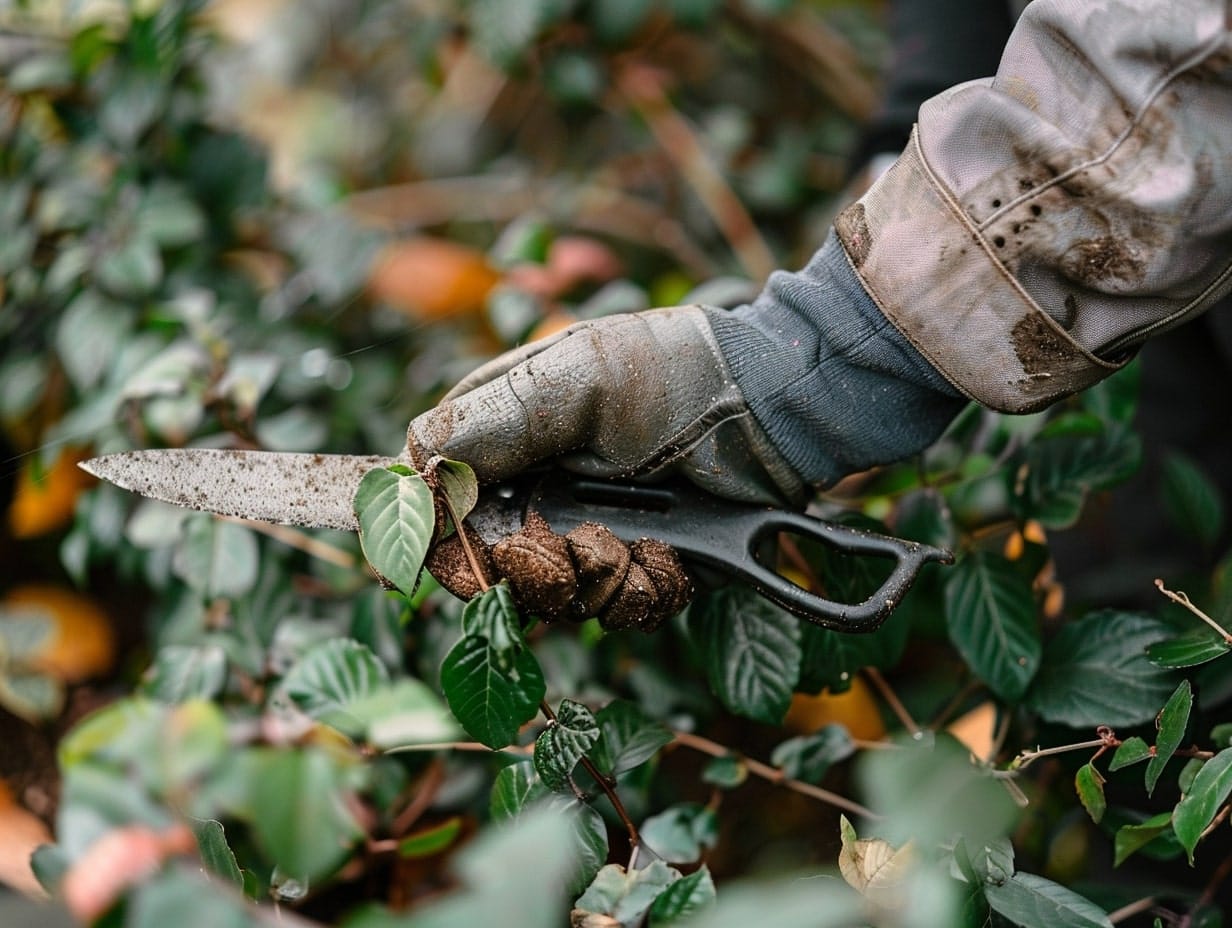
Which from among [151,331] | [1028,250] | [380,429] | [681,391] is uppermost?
[1028,250]

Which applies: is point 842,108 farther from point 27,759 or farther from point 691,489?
point 27,759

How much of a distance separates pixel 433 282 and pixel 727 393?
1143mm

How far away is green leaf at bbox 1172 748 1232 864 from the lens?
68 cm

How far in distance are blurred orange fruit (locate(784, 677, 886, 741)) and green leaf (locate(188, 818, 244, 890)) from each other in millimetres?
690

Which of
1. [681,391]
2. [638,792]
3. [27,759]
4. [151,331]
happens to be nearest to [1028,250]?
[681,391]

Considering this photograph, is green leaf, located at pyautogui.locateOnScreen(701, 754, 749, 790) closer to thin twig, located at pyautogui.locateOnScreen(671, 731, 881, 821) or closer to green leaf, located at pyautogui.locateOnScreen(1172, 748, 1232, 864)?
thin twig, located at pyautogui.locateOnScreen(671, 731, 881, 821)

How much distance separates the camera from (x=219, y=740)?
2.48ft

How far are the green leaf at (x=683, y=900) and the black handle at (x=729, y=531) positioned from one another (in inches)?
8.1

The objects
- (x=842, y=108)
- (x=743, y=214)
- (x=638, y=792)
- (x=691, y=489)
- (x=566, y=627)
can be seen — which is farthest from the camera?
(x=842, y=108)

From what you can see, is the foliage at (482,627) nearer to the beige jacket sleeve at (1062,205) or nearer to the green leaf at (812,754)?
the green leaf at (812,754)

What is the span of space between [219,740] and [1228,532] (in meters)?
1.14

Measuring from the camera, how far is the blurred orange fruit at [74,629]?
1.41 m

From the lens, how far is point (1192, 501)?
3.55 feet

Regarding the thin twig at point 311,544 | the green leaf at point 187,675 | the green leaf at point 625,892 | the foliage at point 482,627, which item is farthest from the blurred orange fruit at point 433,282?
the green leaf at point 625,892
